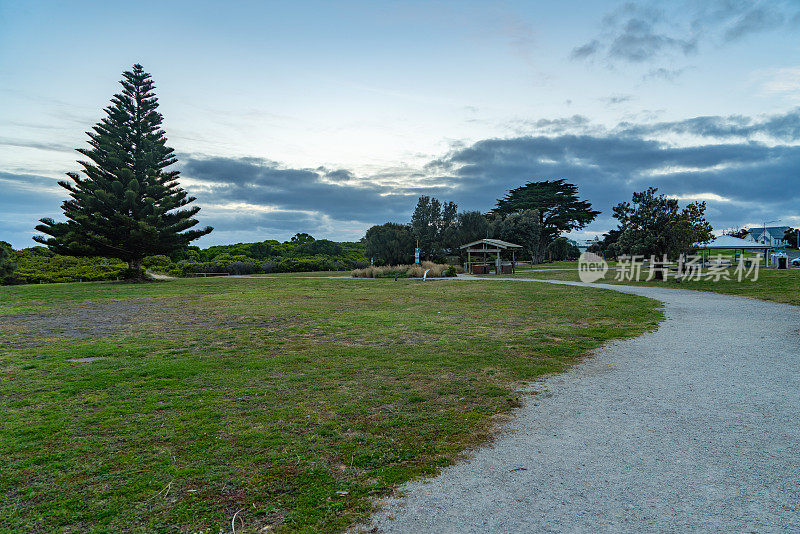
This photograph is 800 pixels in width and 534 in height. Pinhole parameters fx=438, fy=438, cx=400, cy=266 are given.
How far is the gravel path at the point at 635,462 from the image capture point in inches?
97.4

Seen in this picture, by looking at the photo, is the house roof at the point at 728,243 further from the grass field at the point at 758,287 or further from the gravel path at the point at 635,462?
the gravel path at the point at 635,462

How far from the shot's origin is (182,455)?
10.5ft

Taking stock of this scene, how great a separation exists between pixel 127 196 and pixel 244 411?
24164mm

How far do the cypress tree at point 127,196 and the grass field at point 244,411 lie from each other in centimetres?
1677

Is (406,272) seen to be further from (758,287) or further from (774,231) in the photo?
(774,231)

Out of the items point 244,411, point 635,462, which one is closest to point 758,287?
point 635,462

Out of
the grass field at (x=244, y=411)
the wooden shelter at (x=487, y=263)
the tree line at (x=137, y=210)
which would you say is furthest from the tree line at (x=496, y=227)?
the grass field at (x=244, y=411)

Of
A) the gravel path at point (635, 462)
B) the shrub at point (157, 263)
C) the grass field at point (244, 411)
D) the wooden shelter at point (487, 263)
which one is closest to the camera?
A: the gravel path at point (635, 462)

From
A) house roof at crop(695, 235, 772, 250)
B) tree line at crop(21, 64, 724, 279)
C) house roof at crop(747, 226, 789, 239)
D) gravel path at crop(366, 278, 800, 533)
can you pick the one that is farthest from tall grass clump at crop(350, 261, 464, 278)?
house roof at crop(747, 226, 789, 239)

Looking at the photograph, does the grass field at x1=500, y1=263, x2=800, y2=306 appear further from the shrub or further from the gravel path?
the shrub

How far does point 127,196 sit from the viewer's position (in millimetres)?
23625

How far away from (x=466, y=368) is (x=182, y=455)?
3.50 meters

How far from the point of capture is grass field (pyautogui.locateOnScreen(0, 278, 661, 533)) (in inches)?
103

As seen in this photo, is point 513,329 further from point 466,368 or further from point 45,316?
point 45,316
